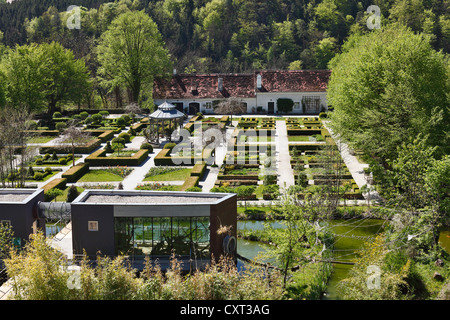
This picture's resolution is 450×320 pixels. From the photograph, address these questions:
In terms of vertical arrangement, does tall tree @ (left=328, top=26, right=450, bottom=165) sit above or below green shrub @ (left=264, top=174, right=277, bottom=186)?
above

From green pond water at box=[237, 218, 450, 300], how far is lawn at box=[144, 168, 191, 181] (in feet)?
30.2

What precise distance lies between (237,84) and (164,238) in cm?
4664

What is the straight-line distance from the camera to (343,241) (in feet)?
91.4

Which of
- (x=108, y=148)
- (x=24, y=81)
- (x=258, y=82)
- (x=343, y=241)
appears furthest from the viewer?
(x=258, y=82)

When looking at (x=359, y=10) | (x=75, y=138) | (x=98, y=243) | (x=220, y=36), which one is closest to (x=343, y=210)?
(x=98, y=243)

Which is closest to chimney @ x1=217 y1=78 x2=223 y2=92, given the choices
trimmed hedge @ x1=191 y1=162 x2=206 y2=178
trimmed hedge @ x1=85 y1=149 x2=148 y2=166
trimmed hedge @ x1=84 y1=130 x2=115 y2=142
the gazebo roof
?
the gazebo roof

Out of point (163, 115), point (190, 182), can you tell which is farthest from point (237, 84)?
point (190, 182)

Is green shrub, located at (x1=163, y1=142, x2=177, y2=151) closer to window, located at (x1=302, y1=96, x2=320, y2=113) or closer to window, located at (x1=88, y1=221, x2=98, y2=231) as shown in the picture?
window, located at (x1=88, y1=221, x2=98, y2=231)

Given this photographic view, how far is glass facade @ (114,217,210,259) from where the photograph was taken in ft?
75.0

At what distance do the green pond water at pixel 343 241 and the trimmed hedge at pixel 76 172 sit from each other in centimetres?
1376

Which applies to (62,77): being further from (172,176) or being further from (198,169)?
(198,169)

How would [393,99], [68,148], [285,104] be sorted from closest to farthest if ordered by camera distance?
1. [393,99]
2. [68,148]
3. [285,104]

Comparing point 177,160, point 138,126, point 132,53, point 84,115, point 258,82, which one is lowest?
point 177,160
